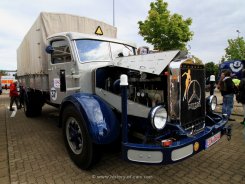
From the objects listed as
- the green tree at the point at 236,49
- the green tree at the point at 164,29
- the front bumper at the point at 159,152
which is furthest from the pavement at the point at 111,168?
the green tree at the point at 236,49

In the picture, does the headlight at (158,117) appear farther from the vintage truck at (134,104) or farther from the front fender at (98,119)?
the front fender at (98,119)

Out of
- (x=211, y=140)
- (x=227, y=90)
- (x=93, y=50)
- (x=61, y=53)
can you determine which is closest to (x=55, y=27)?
(x=61, y=53)

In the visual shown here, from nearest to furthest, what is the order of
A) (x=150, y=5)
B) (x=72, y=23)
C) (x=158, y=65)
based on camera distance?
(x=158, y=65), (x=72, y=23), (x=150, y=5)

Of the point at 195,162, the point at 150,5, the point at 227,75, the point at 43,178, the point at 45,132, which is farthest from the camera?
the point at 150,5

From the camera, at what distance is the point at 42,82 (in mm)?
5402

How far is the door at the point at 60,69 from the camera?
4.14m

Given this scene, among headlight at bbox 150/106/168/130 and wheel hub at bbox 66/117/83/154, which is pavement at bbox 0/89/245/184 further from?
headlight at bbox 150/106/168/130

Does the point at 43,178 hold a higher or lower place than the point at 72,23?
lower

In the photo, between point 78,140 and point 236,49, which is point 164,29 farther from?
point 236,49

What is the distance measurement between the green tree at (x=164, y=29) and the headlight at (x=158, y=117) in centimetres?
1613

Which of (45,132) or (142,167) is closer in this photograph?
(142,167)

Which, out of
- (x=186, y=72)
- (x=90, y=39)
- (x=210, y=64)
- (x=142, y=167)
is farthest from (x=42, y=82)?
(x=210, y=64)

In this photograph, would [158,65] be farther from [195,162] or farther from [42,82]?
[42,82]

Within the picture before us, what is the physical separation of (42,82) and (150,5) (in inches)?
650
